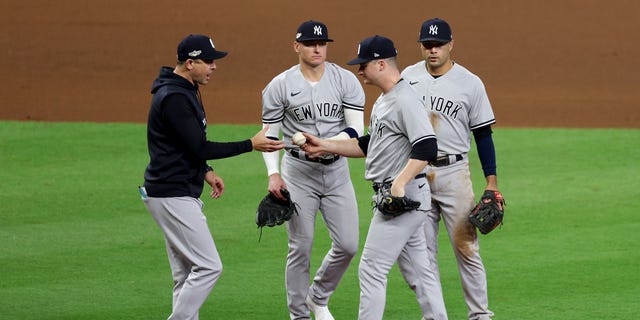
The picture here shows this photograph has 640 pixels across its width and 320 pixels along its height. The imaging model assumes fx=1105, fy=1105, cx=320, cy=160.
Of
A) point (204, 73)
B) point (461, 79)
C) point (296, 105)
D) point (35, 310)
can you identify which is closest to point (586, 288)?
point (461, 79)

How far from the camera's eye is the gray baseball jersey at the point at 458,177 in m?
6.50

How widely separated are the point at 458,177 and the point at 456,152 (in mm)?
150

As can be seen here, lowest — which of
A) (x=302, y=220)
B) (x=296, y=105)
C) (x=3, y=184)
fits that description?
(x=3, y=184)

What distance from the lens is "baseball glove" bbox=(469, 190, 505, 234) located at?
6.42 metres

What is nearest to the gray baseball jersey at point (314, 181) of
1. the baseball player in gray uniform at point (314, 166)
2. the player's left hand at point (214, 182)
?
the baseball player in gray uniform at point (314, 166)

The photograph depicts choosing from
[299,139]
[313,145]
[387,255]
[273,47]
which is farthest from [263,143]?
[273,47]

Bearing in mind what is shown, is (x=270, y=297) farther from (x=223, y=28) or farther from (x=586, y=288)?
(x=223, y=28)

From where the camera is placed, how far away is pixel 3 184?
10.8 m

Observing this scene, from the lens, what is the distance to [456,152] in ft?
21.5

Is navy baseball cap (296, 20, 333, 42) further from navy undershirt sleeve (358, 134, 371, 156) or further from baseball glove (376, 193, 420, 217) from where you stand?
baseball glove (376, 193, 420, 217)

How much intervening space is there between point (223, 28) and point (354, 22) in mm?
1904

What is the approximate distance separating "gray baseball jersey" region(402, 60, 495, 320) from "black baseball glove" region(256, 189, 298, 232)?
2.73 ft

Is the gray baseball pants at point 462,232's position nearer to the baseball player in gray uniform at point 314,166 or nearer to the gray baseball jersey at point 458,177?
the gray baseball jersey at point 458,177

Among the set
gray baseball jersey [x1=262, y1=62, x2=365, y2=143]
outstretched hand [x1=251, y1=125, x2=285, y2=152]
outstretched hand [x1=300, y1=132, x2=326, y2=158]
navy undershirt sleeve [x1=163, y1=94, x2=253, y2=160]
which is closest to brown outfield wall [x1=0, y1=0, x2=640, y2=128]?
gray baseball jersey [x1=262, y1=62, x2=365, y2=143]
